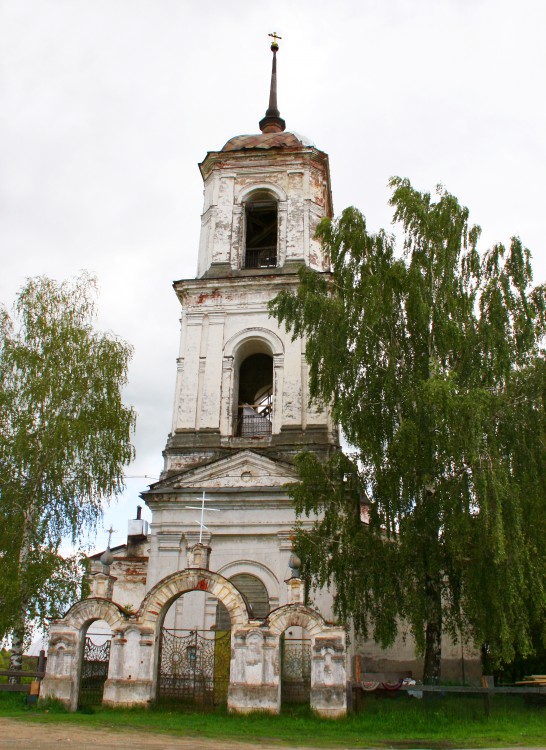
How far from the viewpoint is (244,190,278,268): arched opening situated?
75.8 feet

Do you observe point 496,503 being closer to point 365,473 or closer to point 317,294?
point 365,473

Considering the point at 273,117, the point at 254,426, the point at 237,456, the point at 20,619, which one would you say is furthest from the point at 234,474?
the point at 273,117

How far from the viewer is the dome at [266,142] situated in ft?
78.0

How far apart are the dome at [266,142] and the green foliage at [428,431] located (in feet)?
26.9

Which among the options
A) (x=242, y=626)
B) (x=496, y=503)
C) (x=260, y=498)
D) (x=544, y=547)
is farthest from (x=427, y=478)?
(x=260, y=498)

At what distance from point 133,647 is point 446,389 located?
24.0 feet

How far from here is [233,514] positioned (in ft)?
60.6

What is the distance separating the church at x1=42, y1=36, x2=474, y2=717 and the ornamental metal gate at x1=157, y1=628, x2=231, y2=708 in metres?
0.03

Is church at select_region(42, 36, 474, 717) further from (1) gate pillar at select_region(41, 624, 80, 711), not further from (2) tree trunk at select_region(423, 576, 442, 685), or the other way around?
(2) tree trunk at select_region(423, 576, 442, 685)

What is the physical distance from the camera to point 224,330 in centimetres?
2120

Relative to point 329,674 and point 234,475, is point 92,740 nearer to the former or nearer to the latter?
point 329,674

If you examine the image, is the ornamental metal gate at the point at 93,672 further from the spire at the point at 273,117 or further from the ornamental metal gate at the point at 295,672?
the spire at the point at 273,117

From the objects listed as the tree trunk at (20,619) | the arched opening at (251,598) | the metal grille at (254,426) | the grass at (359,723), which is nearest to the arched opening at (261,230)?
the metal grille at (254,426)

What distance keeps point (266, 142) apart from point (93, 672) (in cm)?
1652
